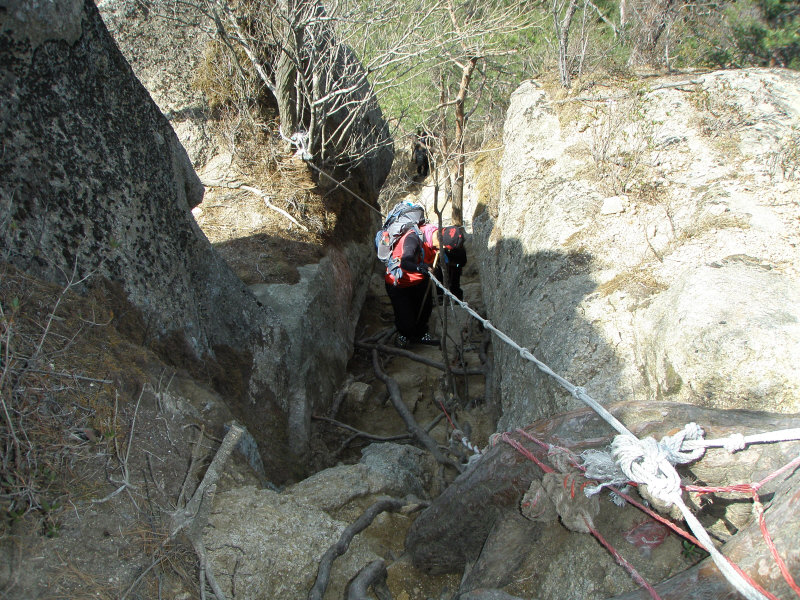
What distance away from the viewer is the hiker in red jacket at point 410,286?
253 inches

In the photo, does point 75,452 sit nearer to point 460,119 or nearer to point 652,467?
point 652,467

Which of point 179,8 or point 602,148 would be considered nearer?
point 602,148

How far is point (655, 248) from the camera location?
3797 millimetres

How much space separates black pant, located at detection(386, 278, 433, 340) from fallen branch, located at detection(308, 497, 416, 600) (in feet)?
12.1

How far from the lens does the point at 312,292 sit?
18.5 feet

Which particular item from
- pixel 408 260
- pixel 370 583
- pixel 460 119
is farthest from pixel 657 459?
pixel 460 119

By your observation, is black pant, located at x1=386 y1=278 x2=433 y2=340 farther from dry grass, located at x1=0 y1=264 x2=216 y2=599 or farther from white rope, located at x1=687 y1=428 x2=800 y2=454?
white rope, located at x1=687 y1=428 x2=800 y2=454

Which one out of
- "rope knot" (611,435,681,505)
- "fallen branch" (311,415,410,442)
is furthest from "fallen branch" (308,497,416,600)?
"fallen branch" (311,415,410,442)

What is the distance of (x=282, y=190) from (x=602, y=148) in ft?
13.2

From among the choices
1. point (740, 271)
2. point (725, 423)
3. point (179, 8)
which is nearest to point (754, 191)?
point (740, 271)

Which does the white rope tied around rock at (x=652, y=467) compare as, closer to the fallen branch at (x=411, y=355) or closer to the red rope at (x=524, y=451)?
the red rope at (x=524, y=451)

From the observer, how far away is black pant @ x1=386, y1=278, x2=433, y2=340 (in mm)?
6742

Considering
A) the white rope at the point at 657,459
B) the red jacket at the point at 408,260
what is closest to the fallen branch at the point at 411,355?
the red jacket at the point at 408,260

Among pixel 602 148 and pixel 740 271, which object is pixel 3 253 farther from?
pixel 602 148
